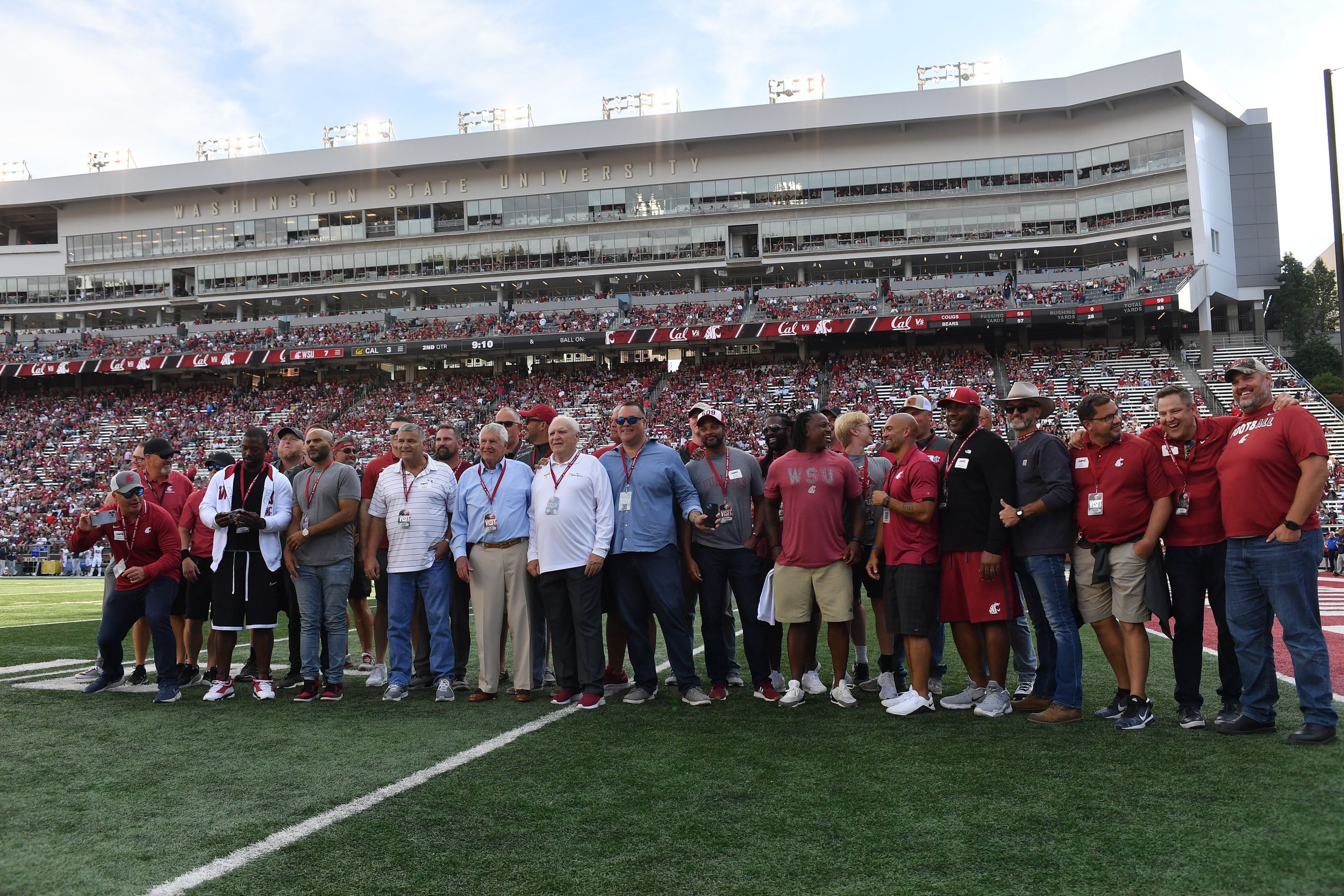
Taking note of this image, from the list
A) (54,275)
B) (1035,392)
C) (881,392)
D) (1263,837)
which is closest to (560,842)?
(1263,837)

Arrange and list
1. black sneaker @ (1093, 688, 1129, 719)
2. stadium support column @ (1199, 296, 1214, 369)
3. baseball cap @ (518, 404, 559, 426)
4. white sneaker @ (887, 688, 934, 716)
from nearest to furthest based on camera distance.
→ black sneaker @ (1093, 688, 1129, 719), white sneaker @ (887, 688, 934, 716), baseball cap @ (518, 404, 559, 426), stadium support column @ (1199, 296, 1214, 369)

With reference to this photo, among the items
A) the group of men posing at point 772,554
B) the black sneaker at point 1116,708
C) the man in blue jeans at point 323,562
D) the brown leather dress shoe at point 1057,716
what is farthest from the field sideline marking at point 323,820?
the black sneaker at point 1116,708

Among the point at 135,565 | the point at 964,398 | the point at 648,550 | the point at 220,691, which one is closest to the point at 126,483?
the point at 135,565

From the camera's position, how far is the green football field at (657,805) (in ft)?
10.8

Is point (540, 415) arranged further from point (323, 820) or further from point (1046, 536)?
point (323, 820)

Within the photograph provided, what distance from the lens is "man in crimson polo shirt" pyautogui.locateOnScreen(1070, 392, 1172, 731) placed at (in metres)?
5.52

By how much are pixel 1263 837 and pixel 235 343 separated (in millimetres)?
56785

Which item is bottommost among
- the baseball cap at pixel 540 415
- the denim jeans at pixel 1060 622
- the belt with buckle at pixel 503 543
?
the denim jeans at pixel 1060 622

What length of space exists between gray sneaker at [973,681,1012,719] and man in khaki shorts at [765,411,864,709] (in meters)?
0.84

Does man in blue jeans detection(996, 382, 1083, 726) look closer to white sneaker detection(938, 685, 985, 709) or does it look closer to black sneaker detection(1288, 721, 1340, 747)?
white sneaker detection(938, 685, 985, 709)

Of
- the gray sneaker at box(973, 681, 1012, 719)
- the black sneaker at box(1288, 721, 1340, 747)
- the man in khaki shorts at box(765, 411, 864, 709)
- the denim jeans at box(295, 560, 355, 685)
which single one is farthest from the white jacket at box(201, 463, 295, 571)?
the black sneaker at box(1288, 721, 1340, 747)

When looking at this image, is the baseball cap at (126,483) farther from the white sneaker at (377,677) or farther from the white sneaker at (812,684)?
the white sneaker at (812,684)

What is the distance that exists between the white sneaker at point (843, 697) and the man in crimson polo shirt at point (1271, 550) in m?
2.20

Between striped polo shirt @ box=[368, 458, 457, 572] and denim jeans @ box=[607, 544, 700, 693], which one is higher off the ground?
striped polo shirt @ box=[368, 458, 457, 572]
